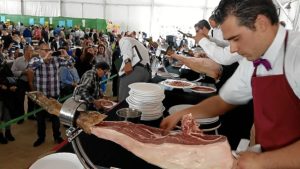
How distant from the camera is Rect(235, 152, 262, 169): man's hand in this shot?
96cm

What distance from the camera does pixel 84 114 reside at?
93cm

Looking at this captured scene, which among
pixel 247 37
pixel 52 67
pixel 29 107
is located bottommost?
pixel 29 107

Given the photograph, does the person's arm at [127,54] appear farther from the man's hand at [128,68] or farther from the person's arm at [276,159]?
the person's arm at [276,159]

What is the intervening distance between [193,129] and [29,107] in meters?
5.23

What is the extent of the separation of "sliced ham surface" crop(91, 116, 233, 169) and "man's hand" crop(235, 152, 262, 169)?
0.04 meters

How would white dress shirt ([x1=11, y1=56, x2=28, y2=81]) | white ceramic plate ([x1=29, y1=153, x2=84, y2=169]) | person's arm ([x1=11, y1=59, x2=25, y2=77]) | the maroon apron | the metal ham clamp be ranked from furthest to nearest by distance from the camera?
1. white dress shirt ([x1=11, y1=56, x2=28, y2=81])
2. person's arm ([x1=11, y1=59, x2=25, y2=77])
3. the maroon apron
4. white ceramic plate ([x1=29, y1=153, x2=84, y2=169])
5. the metal ham clamp

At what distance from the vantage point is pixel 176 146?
0.97m

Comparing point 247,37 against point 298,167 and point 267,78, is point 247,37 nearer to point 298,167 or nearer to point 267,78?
point 267,78

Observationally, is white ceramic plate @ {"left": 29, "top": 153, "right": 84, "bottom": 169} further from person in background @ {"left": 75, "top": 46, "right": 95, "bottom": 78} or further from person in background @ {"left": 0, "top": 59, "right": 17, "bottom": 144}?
person in background @ {"left": 75, "top": 46, "right": 95, "bottom": 78}

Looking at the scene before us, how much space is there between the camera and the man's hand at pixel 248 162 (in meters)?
0.96

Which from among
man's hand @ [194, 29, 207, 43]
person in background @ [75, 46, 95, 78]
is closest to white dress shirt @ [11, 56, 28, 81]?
person in background @ [75, 46, 95, 78]

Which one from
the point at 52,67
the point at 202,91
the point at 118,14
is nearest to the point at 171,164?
the point at 202,91

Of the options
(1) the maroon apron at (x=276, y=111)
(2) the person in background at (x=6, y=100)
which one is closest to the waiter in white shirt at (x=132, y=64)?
(2) the person in background at (x=6, y=100)

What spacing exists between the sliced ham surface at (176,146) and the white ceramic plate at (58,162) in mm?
291
